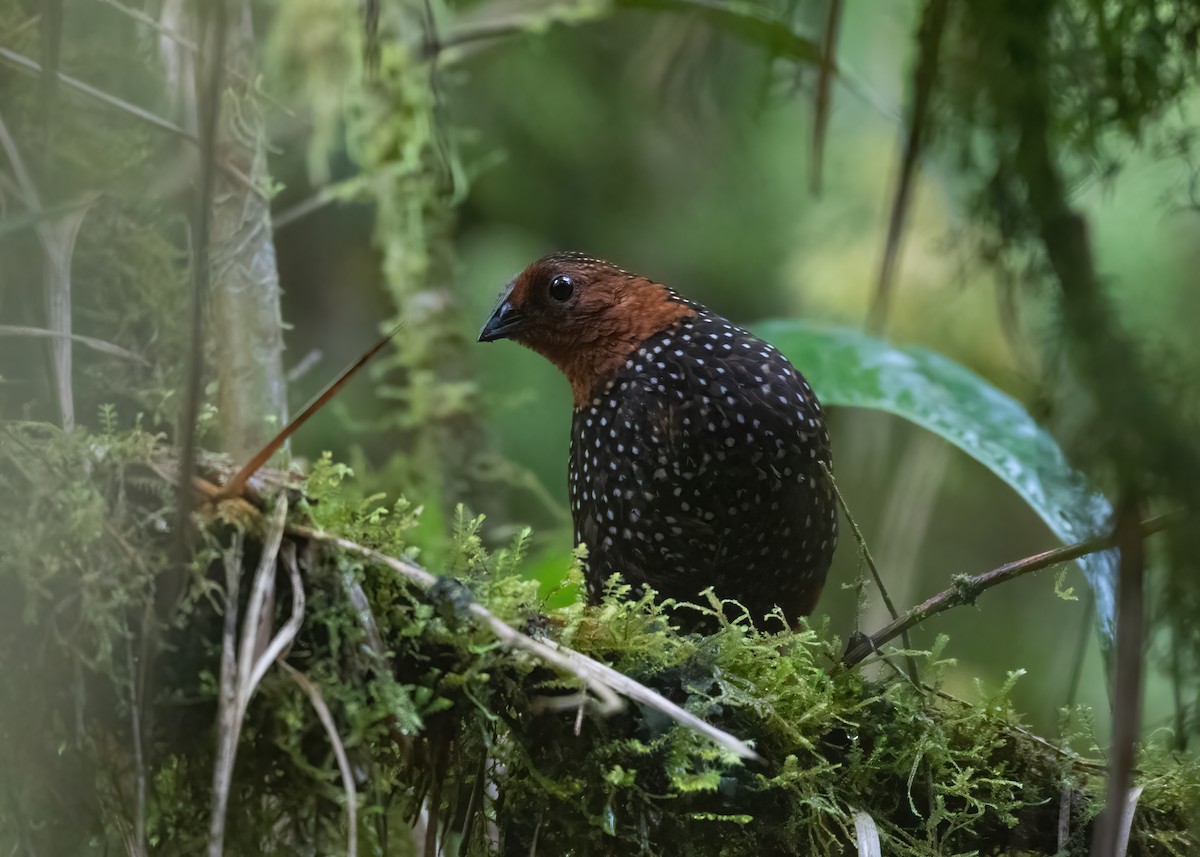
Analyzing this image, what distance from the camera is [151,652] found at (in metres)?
1.39

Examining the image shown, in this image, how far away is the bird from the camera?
222 centimetres

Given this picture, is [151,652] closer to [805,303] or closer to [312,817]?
[312,817]

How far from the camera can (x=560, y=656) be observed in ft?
4.87

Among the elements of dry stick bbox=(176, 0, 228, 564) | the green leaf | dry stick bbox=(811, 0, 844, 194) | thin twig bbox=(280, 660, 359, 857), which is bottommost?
thin twig bbox=(280, 660, 359, 857)

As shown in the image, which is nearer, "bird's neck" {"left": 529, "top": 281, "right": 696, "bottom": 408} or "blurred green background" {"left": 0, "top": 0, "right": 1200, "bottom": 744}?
"bird's neck" {"left": 529, "top": 281, "right": 696, "bottom": 408}

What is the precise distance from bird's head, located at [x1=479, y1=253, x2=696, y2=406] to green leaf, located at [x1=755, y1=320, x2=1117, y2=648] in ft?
1.79

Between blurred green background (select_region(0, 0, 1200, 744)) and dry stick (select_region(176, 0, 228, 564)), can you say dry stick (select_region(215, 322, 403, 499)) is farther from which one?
blurred green background (select_region(0, 0, 1200, 744))

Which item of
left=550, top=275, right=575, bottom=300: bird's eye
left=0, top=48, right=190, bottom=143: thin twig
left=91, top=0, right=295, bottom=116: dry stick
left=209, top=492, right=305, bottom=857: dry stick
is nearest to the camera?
left=209, top=492, right=305, bottom=857: dry stick

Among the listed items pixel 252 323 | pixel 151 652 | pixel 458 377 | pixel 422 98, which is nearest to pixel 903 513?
Answer: pixel 458 377

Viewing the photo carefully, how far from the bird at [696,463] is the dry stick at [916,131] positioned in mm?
742

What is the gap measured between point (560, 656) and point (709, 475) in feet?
2.65

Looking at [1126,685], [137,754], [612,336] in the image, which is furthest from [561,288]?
[1126,685]

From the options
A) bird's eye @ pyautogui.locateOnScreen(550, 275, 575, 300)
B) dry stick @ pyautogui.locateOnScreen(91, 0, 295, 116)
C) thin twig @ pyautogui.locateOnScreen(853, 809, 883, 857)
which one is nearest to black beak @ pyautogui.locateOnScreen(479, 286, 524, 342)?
bird's eye @ pyautogui.locateOnScreen(550, 275, 575, 300)

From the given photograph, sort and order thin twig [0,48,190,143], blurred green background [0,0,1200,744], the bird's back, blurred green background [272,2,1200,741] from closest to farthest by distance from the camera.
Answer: thin twig [0,48,190,143]
the bird's back
blurred green background [0,0,1200,744]
blurred green background [272,2,1200,741]
